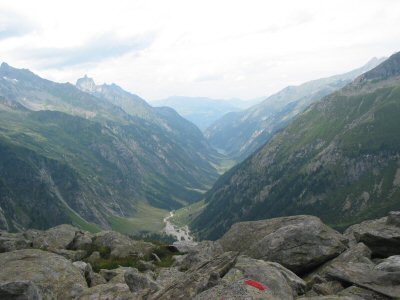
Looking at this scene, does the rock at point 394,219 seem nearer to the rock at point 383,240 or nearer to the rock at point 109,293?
the rock at point 383,240

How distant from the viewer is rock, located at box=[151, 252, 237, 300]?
22281mm

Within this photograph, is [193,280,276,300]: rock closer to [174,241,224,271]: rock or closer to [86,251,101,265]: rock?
[174,241,224,271]: rock

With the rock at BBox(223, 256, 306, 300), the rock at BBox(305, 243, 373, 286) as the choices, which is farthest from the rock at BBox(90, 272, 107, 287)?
the rock at BBox(305, 243, 373, 286)

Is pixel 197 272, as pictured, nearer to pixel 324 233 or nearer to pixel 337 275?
pixel 337 275

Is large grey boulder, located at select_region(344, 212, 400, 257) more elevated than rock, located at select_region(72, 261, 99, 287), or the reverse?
rock, located at select_region(72, 261, 99, 287)

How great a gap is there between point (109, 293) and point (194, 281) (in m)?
6.79

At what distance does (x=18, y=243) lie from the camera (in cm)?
4666

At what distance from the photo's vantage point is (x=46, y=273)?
30812 mm

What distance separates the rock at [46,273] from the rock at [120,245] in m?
15.2

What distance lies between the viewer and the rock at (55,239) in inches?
1976

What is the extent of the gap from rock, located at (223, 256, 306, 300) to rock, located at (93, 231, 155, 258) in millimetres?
24473

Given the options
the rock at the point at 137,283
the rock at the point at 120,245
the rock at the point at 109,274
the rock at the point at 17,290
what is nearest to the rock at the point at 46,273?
the rock at the point at 109,274

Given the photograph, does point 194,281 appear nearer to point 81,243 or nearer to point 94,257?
point 94,257

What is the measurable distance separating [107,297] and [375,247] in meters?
18.5
